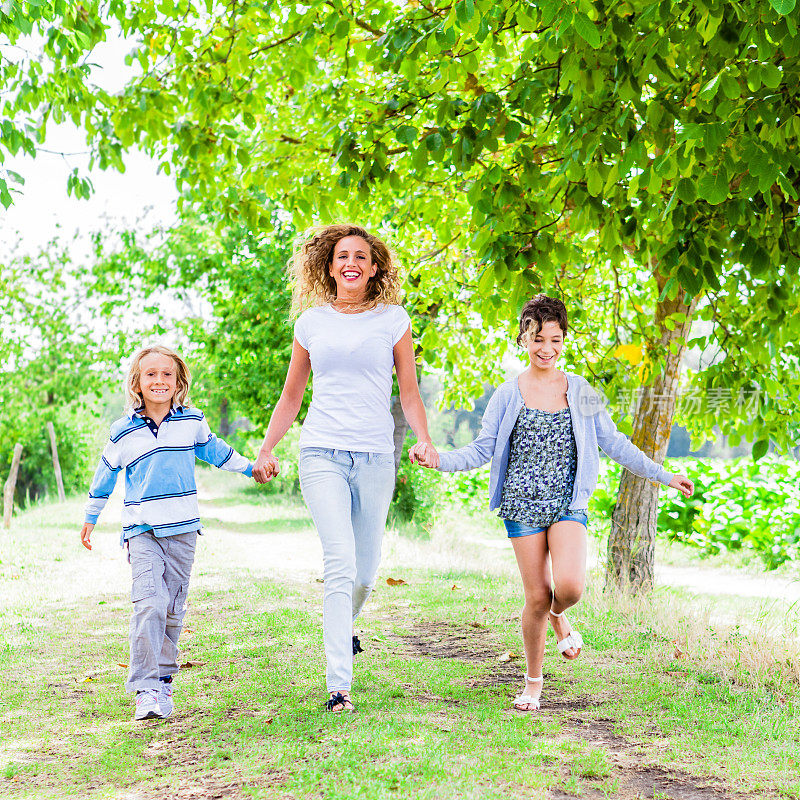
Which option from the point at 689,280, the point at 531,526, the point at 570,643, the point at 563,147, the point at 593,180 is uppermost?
the point at 563,147

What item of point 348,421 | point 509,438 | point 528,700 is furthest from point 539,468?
point 528,700

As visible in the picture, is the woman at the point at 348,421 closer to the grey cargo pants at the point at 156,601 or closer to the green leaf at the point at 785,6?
the grey cargo pants at the point at 156,601

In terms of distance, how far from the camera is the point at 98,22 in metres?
5.93

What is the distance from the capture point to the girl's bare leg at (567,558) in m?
4.04

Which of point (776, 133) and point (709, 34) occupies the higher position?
point (709, 34)

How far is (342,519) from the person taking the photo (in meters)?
4.17

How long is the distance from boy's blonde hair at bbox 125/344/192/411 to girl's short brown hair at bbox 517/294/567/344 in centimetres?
166

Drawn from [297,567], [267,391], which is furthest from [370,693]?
[267,391]

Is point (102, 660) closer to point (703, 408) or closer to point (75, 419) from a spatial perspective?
point (703, 408)

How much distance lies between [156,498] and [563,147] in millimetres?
2793

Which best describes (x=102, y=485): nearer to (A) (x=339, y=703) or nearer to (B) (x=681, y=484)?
(A) (x=339, y=703)

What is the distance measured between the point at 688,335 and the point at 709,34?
4.25 metres

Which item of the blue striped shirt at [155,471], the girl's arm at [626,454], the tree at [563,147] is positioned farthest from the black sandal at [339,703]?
the tree at [563,147]

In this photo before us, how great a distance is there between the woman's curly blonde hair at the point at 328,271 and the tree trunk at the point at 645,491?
359 cm
